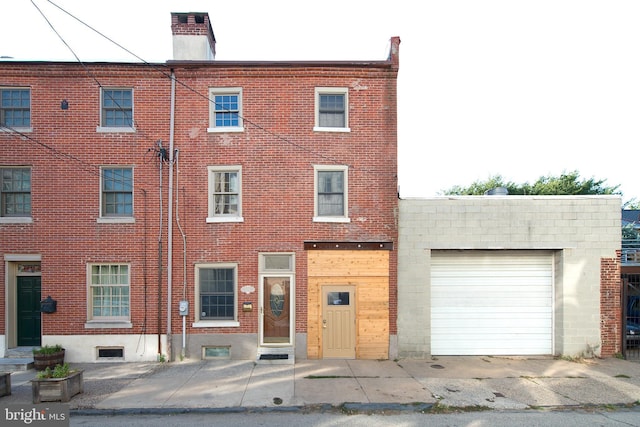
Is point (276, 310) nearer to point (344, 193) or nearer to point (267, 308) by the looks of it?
point (267, 308)

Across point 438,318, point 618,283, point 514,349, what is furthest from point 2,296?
point 618,283

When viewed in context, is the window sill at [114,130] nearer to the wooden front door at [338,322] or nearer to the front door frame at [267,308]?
the front door frame at [267,308]

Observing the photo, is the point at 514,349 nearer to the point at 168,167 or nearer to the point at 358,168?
the point at 358,168

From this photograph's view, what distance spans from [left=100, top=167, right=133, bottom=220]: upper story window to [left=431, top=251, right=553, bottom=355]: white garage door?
950cm

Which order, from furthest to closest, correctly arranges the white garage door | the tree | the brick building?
the tree < the white garage door < the brick building

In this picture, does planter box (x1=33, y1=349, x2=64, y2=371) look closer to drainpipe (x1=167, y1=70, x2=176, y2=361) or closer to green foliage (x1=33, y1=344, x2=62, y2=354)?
green foliage (x1=33, y1=344, x2=62, y2=354)

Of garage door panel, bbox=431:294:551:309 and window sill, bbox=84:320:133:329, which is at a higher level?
garage door panel, bbox=431:294:551:309

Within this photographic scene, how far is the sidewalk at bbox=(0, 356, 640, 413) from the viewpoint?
728 centimetres

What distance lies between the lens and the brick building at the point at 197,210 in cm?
1038

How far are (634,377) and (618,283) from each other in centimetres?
288

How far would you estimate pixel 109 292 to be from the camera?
10570 mm

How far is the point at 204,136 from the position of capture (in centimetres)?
1075

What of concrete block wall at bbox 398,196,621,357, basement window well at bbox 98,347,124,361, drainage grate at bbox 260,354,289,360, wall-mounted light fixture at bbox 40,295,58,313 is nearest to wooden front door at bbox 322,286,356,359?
drainage grate at bbox 260,354,289,360

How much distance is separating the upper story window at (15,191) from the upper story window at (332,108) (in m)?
8.90
